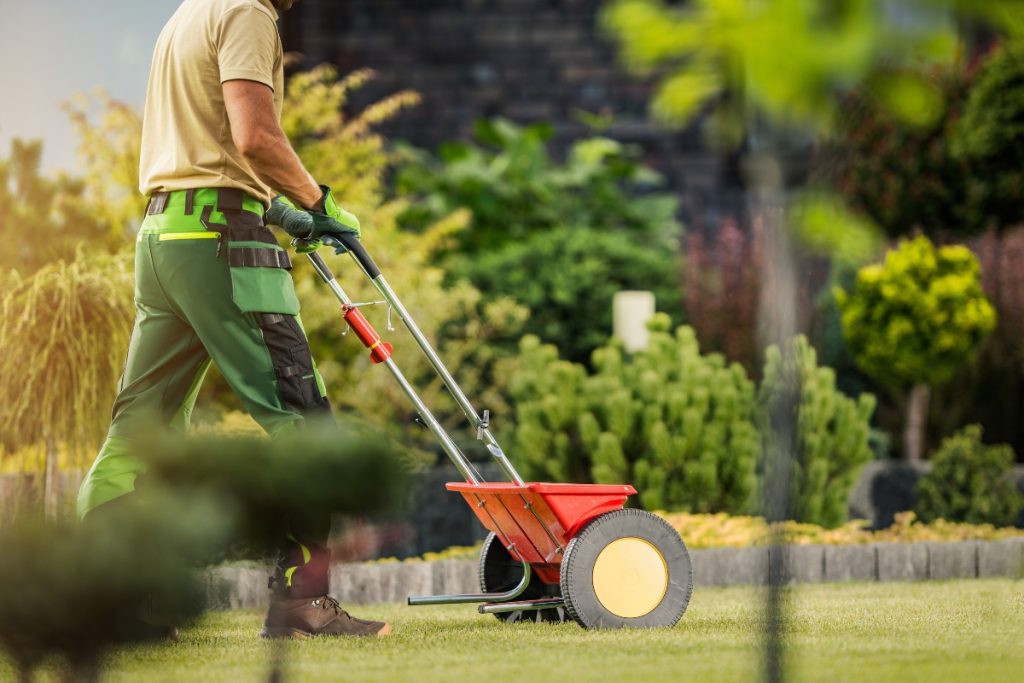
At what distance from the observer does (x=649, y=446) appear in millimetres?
6363

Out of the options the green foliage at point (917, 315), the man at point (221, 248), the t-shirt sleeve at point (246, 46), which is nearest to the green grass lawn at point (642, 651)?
the man at point (221, 248)

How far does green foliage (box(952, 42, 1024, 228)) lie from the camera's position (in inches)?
351

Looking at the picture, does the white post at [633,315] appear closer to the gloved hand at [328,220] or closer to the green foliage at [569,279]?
the green foliage at [569,279]

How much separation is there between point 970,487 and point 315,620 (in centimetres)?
400

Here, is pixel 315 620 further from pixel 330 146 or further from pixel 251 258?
pixel 330 146

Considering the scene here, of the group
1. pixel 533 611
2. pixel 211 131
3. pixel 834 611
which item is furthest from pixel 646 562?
pixel 211 131

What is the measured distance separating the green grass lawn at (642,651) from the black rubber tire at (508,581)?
85 millimetres

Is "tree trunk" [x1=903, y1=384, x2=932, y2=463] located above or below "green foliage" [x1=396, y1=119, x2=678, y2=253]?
below

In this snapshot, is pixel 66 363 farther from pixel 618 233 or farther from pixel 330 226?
pixel 618 233

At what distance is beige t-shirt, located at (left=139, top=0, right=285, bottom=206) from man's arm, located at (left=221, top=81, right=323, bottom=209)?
0.06 meters

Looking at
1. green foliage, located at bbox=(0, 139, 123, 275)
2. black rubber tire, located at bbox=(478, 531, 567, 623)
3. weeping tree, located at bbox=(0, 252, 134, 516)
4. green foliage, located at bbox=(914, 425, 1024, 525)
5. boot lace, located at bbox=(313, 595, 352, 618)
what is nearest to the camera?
boot lace, located at bbox=(313, 595, 352, 618)

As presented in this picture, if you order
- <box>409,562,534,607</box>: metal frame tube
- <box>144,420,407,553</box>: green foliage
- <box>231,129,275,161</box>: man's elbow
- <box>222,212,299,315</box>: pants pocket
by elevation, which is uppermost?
<box>231,129,275,161</box>: man's elbow

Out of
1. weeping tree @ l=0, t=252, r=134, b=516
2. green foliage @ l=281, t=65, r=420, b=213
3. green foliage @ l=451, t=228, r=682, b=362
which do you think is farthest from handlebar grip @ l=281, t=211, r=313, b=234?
green foliage @ l=451, t=228, r=682, b=362

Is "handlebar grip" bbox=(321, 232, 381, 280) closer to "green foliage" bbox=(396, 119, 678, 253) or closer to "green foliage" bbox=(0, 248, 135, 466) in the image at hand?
"green foliage" bbox=(0, 248, 135, 466)
